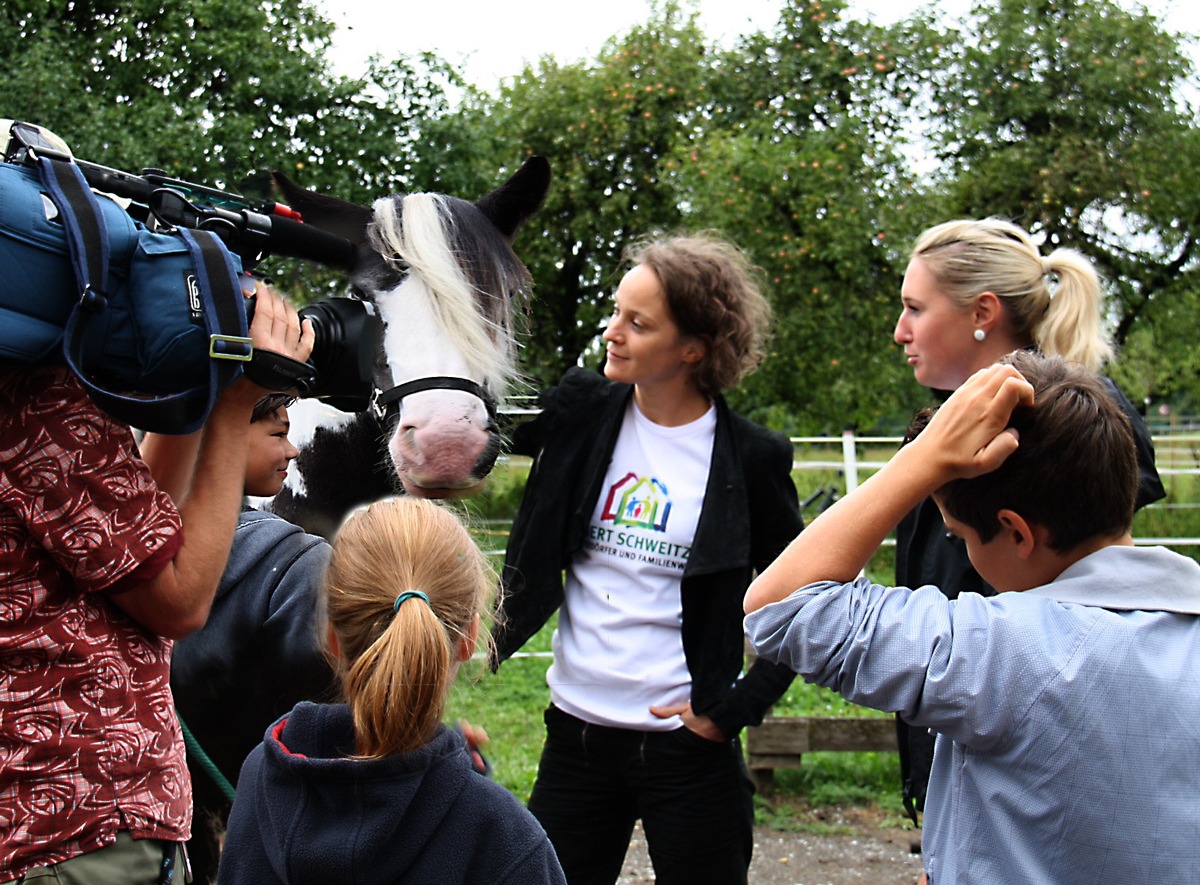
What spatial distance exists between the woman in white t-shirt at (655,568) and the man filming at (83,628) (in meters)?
1.23

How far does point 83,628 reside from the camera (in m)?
1.18

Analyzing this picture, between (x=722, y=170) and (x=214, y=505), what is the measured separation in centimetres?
1038

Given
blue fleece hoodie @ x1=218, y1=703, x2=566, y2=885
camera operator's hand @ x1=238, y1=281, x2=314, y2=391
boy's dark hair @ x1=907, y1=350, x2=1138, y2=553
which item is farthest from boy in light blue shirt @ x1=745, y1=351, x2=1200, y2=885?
camera operator's hand @ x1=238, y1=281, x2=314, y2=391

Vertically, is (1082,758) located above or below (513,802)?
above

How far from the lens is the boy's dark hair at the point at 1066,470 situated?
1.24 metres

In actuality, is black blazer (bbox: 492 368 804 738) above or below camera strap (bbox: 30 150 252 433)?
below

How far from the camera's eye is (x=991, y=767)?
1209 mm

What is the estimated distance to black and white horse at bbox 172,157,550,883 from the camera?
74.1 inches

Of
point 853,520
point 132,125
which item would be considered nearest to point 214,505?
point 853,520

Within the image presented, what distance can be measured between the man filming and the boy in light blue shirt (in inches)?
27.5

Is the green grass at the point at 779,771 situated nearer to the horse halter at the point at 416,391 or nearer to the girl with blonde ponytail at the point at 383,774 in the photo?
the horse halter at the point at 416,391

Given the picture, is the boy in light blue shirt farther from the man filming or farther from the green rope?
the green rope

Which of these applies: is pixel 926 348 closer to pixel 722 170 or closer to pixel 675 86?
pixel 722 170

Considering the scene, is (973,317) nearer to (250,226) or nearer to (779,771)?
(250,226)
